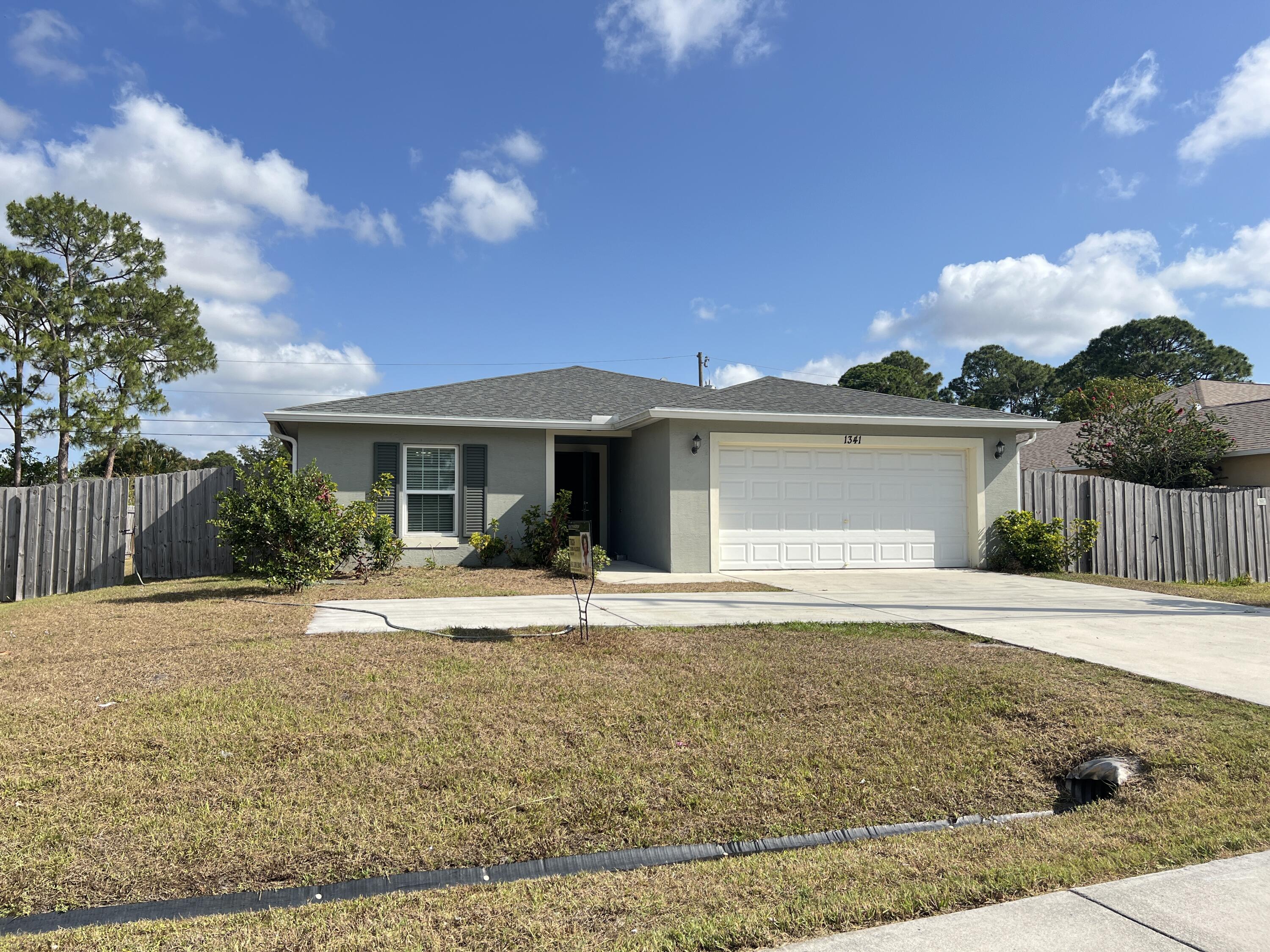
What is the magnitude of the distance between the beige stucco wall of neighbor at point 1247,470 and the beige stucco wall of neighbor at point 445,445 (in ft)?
59.1

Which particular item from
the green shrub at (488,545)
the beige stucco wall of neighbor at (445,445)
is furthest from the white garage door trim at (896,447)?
the green shrub at (488,545)

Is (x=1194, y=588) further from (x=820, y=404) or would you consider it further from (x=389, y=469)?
(x=389, y=469)

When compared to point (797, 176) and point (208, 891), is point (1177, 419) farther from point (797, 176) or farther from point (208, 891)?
point (208, 891)

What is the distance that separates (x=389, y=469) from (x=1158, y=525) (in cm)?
1461

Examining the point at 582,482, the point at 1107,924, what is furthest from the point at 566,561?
the point at 1107,924

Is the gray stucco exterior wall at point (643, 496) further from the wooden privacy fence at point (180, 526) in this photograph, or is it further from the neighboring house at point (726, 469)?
the wooden privacy fence at point (180, 526)

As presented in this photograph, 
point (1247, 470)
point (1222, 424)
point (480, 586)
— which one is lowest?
point (480, 586)

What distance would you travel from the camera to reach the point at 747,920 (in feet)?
8.29

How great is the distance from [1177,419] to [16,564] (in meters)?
25.9

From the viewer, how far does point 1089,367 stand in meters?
54.7

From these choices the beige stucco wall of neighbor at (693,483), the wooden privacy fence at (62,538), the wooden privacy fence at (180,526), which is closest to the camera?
the wooden privacy fence at (62,538)

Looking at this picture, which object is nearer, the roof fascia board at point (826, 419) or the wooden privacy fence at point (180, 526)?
the wooden privacy fence at point (180, 526)

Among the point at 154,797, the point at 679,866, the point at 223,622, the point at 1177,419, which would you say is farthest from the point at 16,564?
the point at 1177,419

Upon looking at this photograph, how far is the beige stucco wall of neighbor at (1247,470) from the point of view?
1875cm
